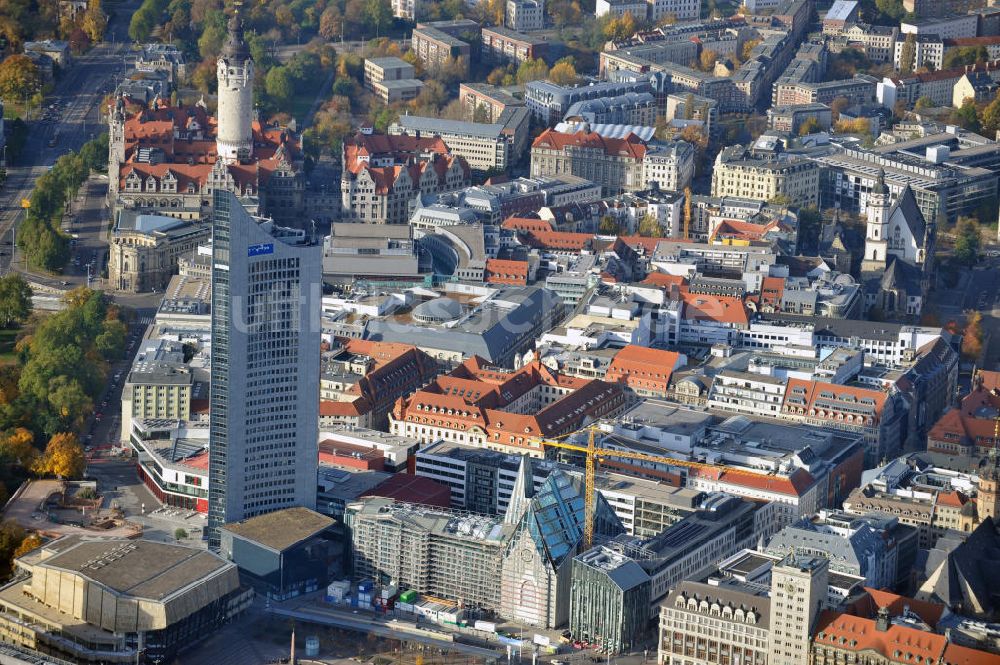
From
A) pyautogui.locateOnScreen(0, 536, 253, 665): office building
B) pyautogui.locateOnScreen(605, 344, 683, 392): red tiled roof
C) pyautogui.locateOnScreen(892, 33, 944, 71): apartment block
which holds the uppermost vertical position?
pyautogui.locateOnScreen(892, 33, 944, 71): apartment block

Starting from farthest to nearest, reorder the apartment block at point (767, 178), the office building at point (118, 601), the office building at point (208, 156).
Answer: the apartment block at point (767, 178), the office building at point (208, 156), the office building at point (118, 601)

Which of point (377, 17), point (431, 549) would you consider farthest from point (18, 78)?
point (431, 549)

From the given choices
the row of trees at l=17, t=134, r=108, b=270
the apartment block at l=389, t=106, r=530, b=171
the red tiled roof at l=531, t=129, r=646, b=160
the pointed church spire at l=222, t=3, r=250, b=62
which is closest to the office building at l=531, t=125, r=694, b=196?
the red tiled roof at l=531, t=129, r=646, b=160

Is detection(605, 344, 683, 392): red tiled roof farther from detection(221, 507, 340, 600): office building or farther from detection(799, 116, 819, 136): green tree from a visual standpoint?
detection(799, 116, 819, 136): green tree

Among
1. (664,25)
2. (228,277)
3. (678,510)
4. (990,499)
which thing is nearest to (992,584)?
(990,499)

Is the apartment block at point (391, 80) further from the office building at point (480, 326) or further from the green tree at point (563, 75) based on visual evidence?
the office building at point (480, 326)

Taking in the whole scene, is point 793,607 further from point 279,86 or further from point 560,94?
point 279,86

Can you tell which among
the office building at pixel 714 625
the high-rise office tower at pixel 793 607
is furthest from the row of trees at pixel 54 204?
the high-rise office tower at pixel 793 607
